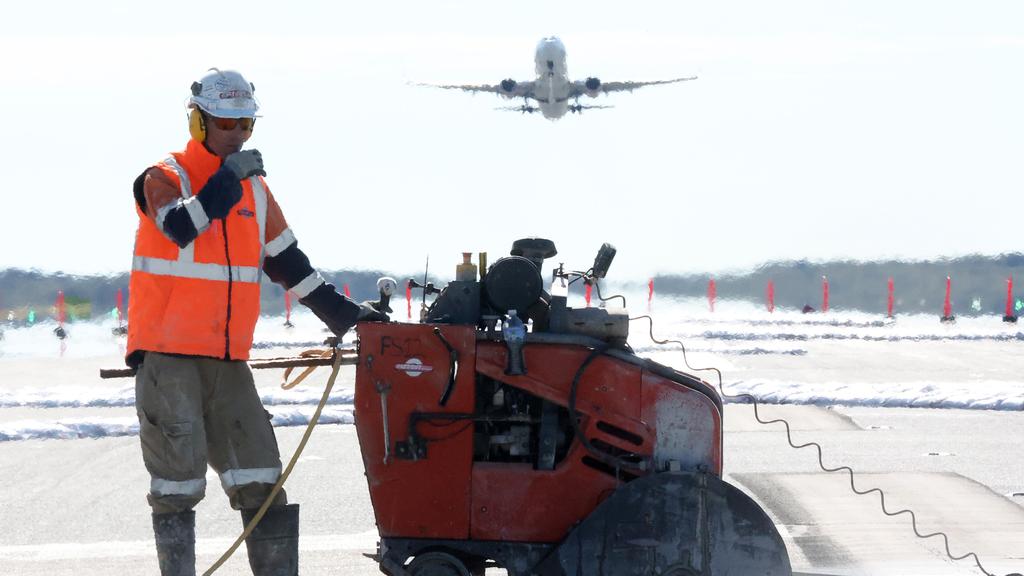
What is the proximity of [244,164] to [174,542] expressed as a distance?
4.25ft

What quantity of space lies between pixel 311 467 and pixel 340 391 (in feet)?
9.84

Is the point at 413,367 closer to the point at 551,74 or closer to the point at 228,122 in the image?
the point at 228,122

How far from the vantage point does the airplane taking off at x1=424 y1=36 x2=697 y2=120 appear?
156ft

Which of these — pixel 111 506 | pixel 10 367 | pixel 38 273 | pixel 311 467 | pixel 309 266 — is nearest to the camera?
pixel 309 266

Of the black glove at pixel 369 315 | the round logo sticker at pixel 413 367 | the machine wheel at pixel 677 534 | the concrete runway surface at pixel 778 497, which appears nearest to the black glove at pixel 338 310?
the black glove at pixel 369 315

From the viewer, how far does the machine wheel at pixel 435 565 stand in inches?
196

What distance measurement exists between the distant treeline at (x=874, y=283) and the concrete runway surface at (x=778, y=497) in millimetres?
17748

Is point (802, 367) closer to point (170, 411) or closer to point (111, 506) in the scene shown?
point (111, 506)

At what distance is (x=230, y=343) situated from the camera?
4.96m

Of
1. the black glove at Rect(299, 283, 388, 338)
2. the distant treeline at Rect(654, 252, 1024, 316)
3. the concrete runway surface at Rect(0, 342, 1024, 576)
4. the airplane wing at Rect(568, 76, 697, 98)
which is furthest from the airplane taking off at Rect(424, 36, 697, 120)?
the black glove at Rect(299, 283, 388, 338)

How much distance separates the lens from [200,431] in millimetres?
4887

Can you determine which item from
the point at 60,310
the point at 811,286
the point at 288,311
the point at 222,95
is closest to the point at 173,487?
the point at 222,95

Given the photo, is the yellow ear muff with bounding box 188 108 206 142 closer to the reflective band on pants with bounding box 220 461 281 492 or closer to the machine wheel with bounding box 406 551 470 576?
the reflective band on pants with bounding box 220 461 281 492

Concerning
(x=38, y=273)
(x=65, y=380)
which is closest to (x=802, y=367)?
(x=65, y=380)
